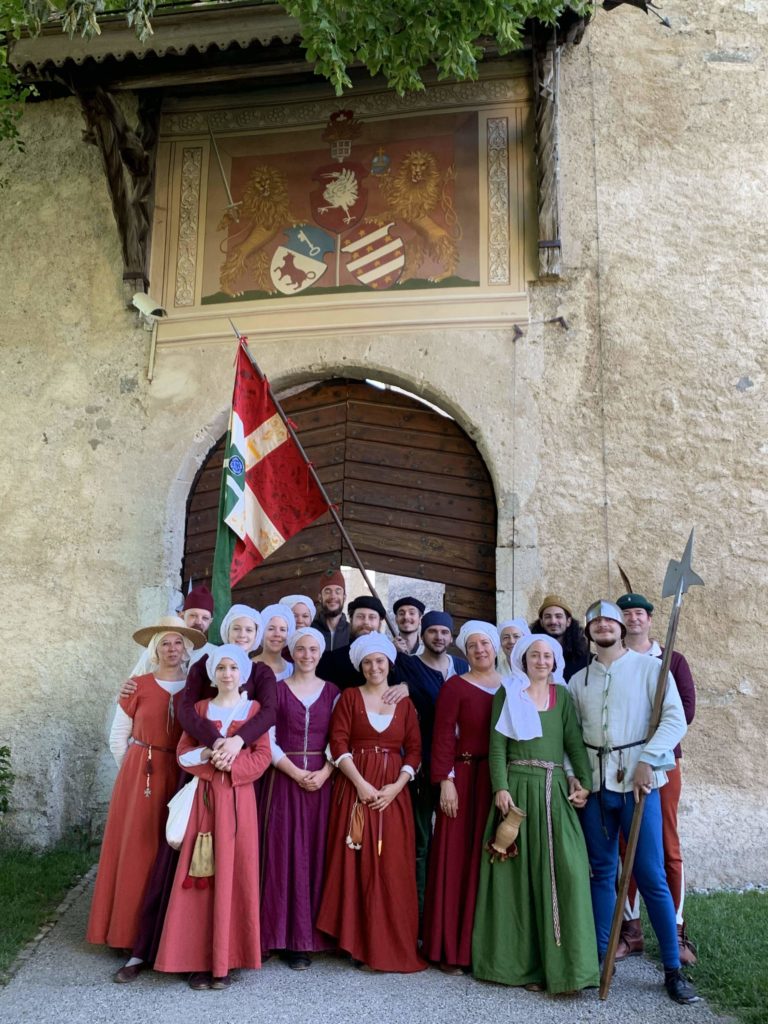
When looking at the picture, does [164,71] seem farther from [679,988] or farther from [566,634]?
[679,988]

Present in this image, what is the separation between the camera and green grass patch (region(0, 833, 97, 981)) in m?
4.68

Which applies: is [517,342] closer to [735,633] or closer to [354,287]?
[354,287]

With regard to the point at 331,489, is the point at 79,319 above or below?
above

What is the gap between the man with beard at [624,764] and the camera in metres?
3.98

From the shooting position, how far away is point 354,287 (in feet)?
23.2

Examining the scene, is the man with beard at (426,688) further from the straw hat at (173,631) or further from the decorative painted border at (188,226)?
the decorative painted border at (188,226)

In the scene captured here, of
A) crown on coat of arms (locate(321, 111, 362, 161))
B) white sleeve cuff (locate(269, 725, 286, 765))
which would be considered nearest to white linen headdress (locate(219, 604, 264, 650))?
white sleeve cuff (locate(269, 725, 286, 765))

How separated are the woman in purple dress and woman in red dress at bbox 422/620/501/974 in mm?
505

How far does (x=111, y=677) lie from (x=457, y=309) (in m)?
3.51

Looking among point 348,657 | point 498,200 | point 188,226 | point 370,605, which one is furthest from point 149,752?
point 498,200

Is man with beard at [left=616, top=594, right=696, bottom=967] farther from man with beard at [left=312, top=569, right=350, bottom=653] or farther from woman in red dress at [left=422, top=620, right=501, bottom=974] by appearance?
man with beard at [left=312, top=569, right=350, bottom=653]

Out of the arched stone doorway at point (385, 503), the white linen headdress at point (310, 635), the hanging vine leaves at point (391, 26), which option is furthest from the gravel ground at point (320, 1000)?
the hanging vine leaves at point (391, 26)

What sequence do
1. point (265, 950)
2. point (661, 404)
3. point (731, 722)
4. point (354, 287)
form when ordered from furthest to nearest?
1. point (354, 287)
2. point (661, 404)
3. point (731, 722)
4. point (265, 950)

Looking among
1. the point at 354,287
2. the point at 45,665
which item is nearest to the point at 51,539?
the point at 45,665
